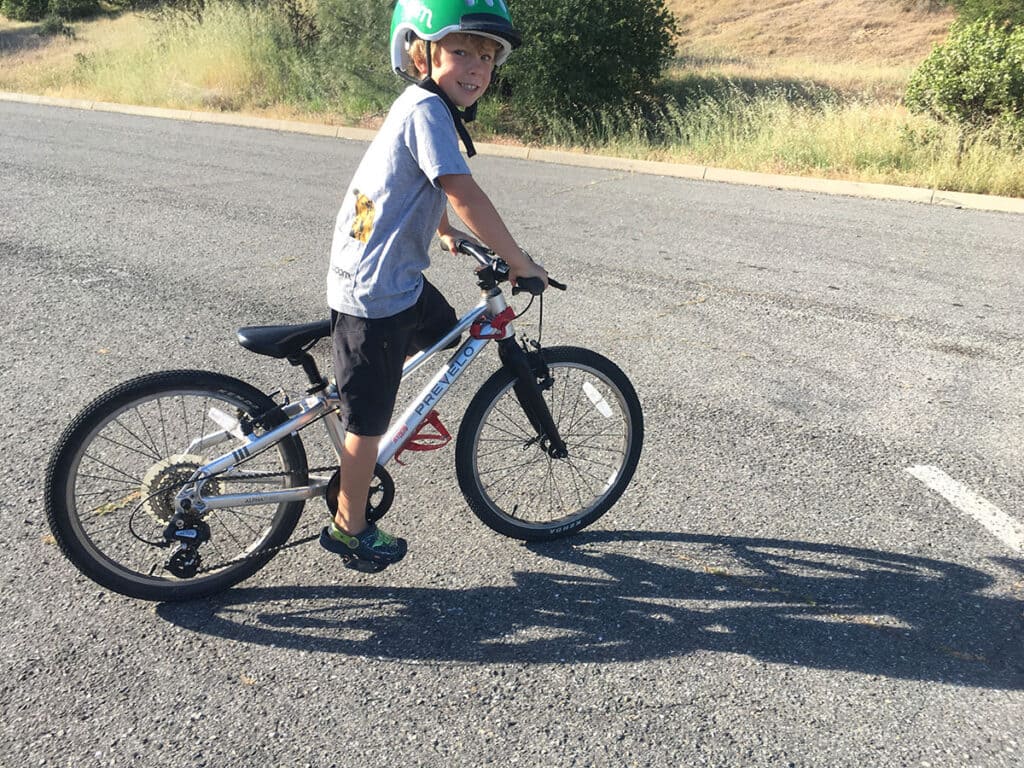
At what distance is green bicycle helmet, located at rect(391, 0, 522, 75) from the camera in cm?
263

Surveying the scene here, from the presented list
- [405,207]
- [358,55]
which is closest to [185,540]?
[405,207]

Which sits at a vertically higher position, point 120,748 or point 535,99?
point 535,99

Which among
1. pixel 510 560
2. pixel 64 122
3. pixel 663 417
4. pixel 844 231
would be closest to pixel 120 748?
pixel 510 560

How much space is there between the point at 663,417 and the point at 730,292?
225 centimetres

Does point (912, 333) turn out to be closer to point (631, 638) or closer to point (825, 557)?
point (825, 557)

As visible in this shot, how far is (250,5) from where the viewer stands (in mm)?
19922

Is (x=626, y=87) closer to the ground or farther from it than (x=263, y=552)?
farther from it

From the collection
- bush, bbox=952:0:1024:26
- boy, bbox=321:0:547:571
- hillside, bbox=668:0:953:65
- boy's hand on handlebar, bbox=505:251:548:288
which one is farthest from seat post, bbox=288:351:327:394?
hillside, bbox=668:0:953:65

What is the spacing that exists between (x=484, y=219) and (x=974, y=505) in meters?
2.53

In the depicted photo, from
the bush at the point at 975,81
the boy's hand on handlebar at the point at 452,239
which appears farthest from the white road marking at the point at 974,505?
the bush at the point at 975,81

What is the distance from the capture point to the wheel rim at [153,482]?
300 centimetres

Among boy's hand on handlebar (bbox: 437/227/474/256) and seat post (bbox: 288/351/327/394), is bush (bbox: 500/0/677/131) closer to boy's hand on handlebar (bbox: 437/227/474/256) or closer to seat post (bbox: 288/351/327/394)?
boy's hand on handlebar (bbox: 437/227/474/256)

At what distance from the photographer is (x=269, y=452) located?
10.3 feet

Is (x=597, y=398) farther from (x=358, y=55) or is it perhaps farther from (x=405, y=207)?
(x=358, y=55)
